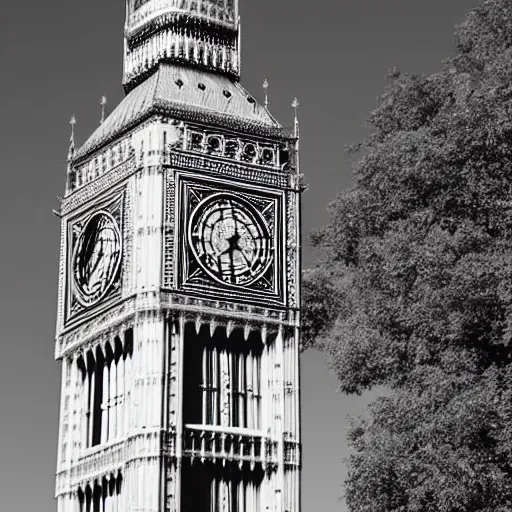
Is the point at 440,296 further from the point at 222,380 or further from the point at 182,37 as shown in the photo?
the point at 182,37

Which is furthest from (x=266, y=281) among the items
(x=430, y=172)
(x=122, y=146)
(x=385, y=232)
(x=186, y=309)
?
Result: (x=430, y=172)

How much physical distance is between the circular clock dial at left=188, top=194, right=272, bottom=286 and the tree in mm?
21867

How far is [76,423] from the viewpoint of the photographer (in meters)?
63.2

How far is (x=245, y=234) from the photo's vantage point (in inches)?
2440

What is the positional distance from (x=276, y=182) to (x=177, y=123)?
4.59m

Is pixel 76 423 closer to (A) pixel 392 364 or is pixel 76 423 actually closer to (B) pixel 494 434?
(A) pixel 392 364

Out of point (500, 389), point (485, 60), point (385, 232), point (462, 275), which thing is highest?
point (485, 60)

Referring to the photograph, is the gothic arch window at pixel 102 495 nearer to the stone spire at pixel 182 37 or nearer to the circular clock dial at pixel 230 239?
the circular clock dial at pixel 230 239

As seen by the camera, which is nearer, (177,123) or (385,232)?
(385,232)

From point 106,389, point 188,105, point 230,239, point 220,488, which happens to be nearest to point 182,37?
point 188,105

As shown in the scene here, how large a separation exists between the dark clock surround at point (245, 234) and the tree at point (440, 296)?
21.6 metres

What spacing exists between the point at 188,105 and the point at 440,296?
31806mm

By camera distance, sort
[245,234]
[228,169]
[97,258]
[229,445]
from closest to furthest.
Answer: [229,445], [245,234], [228,169], [97,258]

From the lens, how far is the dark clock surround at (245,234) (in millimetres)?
60562
